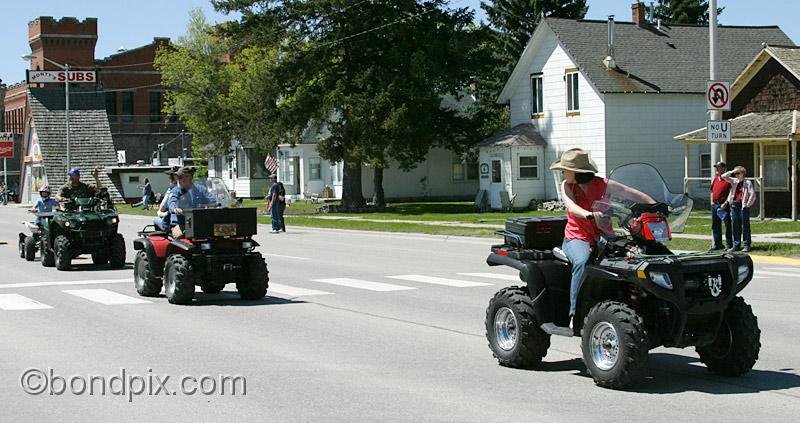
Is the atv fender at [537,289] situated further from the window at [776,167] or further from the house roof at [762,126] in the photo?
the window at [776,167]

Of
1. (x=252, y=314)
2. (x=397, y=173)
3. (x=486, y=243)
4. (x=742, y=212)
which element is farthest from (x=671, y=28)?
(x=252, y=314)

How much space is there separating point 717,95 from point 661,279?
722 inches

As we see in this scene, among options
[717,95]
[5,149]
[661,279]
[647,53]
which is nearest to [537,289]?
[661,279]

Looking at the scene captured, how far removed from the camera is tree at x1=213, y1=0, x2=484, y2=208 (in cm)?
4881

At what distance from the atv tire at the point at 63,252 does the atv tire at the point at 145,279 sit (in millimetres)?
5417

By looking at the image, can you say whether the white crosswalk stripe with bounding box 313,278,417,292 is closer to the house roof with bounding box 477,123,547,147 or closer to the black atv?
the black atv

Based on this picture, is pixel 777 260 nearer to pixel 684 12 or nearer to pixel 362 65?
pixel 362 65

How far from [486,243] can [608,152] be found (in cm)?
1678

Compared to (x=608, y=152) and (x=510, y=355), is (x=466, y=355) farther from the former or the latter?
(x=608, y=152)

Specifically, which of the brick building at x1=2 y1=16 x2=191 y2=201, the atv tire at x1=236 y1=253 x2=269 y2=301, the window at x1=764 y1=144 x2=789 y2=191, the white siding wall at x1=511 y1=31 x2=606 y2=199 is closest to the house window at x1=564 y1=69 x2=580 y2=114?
the white siding wall at x1=511 y1=31 x2=606 y2=199

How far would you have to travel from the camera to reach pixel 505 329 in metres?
10.4

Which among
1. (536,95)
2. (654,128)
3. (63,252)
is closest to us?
(63,252)

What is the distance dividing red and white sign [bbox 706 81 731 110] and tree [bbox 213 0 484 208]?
22.9m

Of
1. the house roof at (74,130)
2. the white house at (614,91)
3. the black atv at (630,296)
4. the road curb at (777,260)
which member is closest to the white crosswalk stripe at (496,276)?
the road curb at (777,260)
